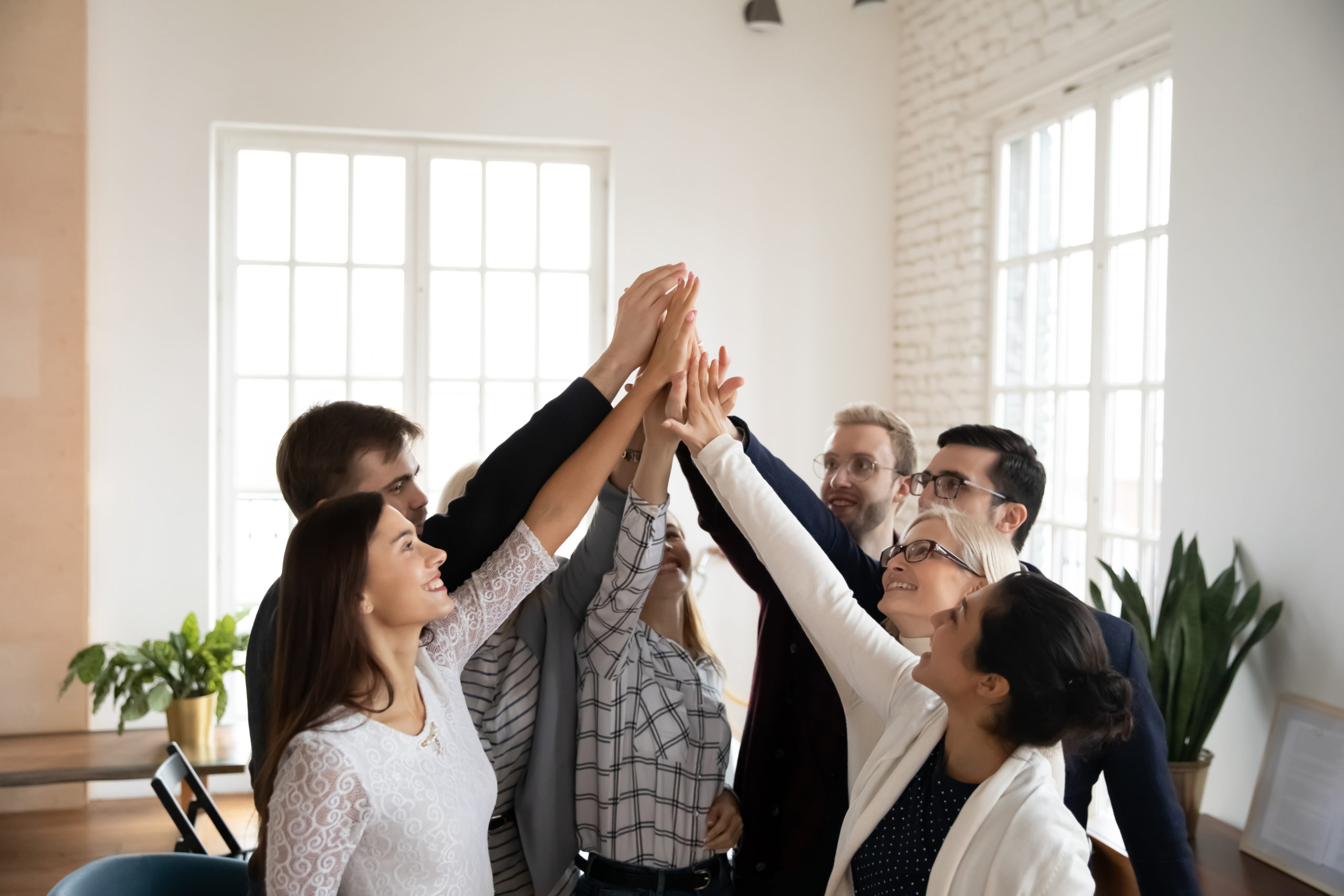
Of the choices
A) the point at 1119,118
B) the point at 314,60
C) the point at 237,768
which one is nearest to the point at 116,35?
the point at 314,60

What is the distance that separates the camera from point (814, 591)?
1.52 meters

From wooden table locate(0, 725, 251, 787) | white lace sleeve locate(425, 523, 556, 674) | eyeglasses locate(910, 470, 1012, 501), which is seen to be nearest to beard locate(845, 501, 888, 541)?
eyeglasses locate(910, 470, 1012, 501)

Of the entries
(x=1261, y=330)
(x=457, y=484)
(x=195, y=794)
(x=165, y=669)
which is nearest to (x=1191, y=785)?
(x=1261, y=330)

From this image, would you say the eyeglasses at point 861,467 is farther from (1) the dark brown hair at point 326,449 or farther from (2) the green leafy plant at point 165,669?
(2) the green leafy plant at point 165,669

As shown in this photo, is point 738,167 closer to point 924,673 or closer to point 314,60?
point 314,60

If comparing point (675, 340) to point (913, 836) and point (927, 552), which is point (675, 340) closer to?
point (927, 552)

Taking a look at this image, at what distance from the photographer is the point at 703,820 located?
170cm

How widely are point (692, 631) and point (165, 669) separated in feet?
9.03

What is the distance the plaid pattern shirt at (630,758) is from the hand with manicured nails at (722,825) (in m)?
0.01

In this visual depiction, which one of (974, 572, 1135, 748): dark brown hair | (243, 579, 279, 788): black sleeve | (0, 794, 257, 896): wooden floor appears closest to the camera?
(974, 572, 1135, 748): dark brown hair

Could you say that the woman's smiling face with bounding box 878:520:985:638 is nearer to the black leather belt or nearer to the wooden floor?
the black leather belt

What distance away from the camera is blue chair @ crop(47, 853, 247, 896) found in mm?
1646

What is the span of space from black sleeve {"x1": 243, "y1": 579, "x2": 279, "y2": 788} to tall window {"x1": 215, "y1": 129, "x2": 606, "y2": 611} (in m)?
3.21

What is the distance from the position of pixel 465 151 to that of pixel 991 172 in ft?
8.12
